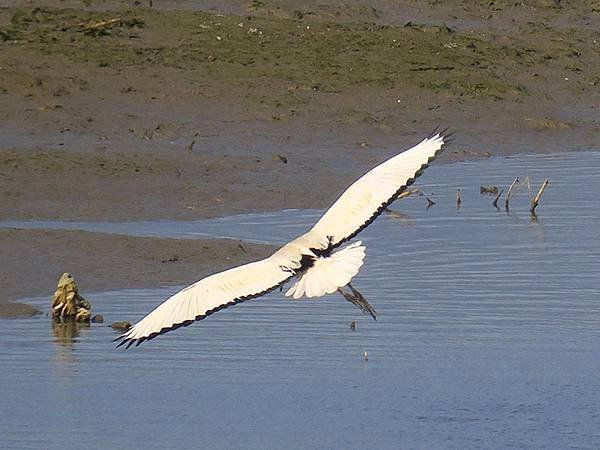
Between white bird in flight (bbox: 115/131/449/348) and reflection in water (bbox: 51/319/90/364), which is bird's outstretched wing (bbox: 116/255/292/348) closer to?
white bird in flight (bbox: 115/131/449/348)

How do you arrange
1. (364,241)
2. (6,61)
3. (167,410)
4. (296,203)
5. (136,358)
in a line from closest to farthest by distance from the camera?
(167,410)
(136,358)
(364,241)
(296,203)
(6,61)

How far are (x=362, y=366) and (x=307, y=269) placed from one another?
1.02m

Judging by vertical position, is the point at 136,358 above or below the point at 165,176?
below

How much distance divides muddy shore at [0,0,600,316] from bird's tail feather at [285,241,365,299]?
2855 millimetres

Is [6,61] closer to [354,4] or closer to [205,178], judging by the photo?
[205,178]

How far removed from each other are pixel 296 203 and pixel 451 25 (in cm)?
717

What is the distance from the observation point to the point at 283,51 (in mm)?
16484

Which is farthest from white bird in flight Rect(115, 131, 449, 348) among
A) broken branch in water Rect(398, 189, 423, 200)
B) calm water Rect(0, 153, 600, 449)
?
broken branch in water Rect(398, 189, 423, 200)

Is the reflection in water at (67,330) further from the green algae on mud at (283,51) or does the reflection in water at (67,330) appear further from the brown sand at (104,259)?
the green algae on mud at (283,51)

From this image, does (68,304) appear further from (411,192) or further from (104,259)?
(411,192)

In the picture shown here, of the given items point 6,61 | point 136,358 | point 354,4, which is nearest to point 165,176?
point 6,61

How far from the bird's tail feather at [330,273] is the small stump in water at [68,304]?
6.60 ft

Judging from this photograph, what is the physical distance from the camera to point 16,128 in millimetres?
13852

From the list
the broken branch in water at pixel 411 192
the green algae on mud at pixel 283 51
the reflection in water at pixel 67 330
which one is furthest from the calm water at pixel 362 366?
the green algae on mud at pixel 283 51
